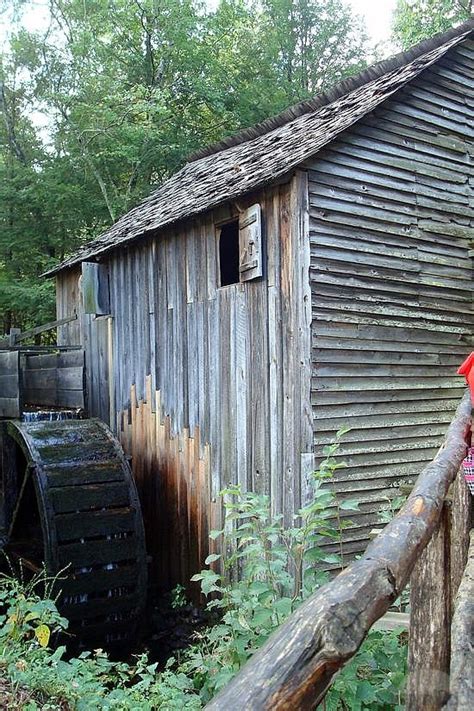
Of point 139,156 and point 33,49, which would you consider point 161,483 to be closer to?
point 139,156

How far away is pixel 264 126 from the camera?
888 cm

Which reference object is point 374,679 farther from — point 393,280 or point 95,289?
point 95,289

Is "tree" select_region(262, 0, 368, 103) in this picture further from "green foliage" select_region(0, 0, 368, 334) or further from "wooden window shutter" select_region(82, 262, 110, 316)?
"wooden window shutter" select_region(82, 262, 110, 316)

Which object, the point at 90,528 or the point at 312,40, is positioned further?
the point at 312,40

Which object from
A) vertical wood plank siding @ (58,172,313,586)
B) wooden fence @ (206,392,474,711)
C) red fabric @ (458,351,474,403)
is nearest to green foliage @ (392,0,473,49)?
vertical wood plank siding @ (58,172,313,586)

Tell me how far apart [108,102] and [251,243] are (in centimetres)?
1227

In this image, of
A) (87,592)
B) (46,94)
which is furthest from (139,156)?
(87,592)

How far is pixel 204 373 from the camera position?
680cm

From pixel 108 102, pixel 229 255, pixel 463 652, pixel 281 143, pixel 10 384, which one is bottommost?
pixel 463 652

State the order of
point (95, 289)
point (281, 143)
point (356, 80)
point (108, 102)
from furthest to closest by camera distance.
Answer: point (108, 102) → point (95, 289) → point (356, 80) → point (281, 143)

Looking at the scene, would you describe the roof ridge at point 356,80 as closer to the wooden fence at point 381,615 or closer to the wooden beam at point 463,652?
the wooden fence at point 381,615

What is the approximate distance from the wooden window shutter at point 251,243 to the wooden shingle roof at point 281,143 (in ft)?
0.95

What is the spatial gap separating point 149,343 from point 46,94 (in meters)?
14.2

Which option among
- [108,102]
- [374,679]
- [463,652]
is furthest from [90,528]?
[108,102]
